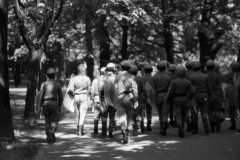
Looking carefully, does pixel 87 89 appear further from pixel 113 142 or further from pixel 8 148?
pixel 8 148

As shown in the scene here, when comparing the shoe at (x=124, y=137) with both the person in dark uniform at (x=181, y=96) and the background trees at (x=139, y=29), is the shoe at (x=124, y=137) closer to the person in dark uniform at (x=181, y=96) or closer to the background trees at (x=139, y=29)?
the person in dark uniform at (x=181, y=96)

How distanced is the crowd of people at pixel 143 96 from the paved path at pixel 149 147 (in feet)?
1.22

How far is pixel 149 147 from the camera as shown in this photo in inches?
461

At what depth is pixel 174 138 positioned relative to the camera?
523 inches

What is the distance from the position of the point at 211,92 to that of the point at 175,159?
4.75 m

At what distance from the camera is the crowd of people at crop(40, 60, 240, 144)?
41.6 feet

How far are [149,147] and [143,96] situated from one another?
3.04m

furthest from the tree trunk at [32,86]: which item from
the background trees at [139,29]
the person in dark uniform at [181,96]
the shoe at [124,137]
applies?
the person in dark uniform at [181,96]

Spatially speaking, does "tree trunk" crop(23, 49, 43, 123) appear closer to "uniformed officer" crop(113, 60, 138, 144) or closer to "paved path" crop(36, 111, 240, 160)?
"paved path" crop(36, 111, 240, 160)

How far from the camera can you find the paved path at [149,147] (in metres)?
10.4

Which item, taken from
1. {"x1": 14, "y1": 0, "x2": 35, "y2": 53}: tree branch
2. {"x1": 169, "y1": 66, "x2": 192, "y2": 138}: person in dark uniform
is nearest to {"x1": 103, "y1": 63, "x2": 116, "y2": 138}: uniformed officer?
{"x1": 169, "y1": 66, "x2": 192, "y2": 138}: person in dark uniform

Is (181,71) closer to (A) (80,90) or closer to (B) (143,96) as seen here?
(B) (143,96)

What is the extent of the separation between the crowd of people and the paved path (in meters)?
0.37

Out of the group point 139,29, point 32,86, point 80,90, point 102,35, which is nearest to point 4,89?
point 80,90
